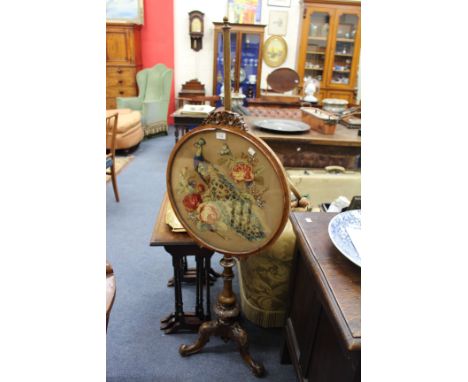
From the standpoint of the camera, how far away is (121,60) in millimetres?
5180

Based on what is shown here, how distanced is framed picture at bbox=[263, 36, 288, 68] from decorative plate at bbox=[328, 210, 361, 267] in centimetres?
Answer: 530

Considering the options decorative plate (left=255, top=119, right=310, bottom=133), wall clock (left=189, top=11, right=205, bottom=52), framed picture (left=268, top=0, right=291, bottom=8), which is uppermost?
framed picture (left=268, top=0, right=291, bottom=8)

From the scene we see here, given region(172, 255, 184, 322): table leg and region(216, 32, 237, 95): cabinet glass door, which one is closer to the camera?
region(172, 255, 184, 322): table leg

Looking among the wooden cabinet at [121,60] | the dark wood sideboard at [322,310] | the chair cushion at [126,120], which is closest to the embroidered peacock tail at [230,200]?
the dark wood sideboard at [322,310]

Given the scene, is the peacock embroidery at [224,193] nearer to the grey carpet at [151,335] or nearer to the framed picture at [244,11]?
the grey carpet at [151,335]

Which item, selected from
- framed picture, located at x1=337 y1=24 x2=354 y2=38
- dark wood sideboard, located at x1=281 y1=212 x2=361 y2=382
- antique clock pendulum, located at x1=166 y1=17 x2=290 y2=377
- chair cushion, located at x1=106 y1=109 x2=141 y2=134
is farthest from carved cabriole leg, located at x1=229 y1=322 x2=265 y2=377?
framed picture, located at x1=337 y1=24 x2=354 y2=38

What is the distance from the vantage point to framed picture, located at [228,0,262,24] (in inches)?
213

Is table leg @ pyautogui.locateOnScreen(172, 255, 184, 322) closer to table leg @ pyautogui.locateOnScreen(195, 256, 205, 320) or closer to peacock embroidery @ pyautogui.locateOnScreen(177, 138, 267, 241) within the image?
table leg @ pyautogui.locateOnScreen(195, 256, 205, 320)

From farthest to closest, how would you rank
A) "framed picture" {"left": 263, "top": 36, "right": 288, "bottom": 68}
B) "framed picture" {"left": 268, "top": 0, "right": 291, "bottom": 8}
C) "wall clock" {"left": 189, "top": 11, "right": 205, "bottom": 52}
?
"framed picture" {"left": 263, "top": 36, "right": 288, "bottom": 68}, "framed picture" {"left": 268, "top": 0, "right": 291, "bottom": 8}, "wall clock" {"left": 189, "top": 11, "right": 205, "bottom": 52}

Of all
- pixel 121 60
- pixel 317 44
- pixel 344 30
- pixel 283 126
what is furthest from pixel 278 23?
pixel 283 126

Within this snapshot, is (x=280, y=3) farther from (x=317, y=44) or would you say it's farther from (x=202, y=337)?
(x=202, y=337)
